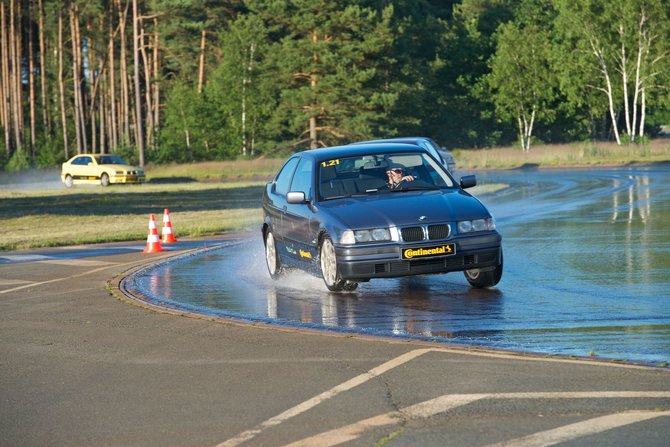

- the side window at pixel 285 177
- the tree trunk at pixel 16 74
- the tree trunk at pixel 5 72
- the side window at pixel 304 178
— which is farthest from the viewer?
the tree trunk at pixel 5 72

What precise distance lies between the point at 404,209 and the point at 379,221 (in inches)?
13.6

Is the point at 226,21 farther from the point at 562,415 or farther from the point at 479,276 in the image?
the point at 562,415

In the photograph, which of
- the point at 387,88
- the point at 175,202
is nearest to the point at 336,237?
the point at 175,202

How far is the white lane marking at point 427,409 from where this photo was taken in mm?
6539

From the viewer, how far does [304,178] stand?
49.0 feet

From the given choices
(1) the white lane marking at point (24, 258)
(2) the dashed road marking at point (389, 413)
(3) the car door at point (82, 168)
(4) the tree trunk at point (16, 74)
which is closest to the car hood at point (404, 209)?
(2) the dashed road marking at point (389, 413)

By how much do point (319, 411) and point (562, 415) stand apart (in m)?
1.41

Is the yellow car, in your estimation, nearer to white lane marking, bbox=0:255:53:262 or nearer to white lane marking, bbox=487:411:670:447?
white lane marking, bbox=0:255:53:262

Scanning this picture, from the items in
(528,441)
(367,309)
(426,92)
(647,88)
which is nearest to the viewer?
(528,441)

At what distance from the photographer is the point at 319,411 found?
7289 millimetres

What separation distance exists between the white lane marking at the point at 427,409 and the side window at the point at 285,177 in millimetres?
8309

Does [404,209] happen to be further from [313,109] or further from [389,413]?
[313,109]

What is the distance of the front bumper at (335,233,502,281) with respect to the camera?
12.9 meters

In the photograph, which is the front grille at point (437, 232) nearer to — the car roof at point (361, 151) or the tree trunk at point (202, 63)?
the car roof at point (361, 151)
